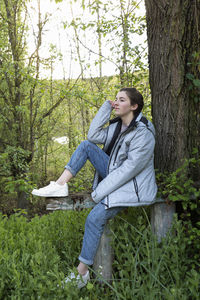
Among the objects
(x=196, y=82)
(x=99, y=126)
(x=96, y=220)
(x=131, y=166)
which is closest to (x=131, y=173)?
(x=131, y=166)

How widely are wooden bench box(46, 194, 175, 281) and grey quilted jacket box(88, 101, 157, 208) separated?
17cm

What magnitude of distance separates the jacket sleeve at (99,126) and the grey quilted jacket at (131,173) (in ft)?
1.09

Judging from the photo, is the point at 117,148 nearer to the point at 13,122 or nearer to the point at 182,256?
the point at 182,256

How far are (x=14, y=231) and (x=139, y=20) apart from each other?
3858 millimetres

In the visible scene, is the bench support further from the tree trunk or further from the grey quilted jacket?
the tree trunk

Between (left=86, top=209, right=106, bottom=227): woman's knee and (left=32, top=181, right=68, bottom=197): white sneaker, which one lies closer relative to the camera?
(left=86, top=209, right=106, bottom=227): woman's knee

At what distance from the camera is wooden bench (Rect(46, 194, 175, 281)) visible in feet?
9.23

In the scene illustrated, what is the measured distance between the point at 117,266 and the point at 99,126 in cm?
147

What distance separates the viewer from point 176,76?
3.21m

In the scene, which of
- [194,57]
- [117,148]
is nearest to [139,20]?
[194,57]

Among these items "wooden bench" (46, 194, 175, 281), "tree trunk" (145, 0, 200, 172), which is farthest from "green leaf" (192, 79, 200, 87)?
"wooden bench" (46, 194, 175, 281)

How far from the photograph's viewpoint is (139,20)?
16.1 feet

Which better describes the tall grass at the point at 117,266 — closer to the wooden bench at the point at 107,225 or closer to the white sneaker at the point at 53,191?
the wooden bench at the point at 107,225

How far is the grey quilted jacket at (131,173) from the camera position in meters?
2.73
